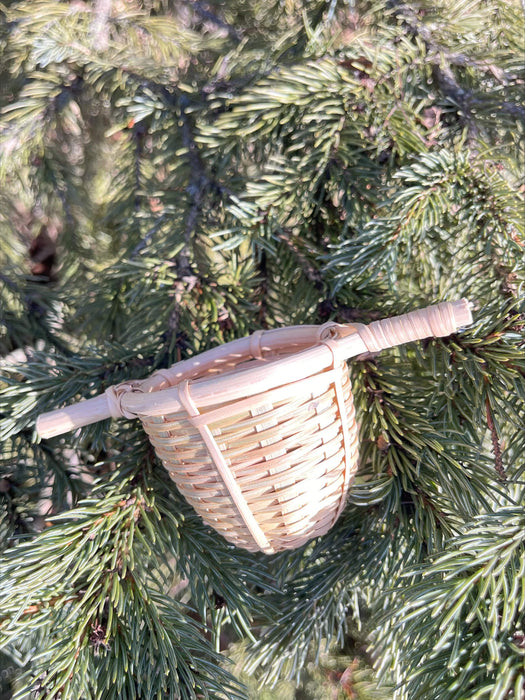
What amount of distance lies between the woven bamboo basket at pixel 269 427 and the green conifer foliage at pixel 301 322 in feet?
0.12

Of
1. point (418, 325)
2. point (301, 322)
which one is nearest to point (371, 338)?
point (418, 325)

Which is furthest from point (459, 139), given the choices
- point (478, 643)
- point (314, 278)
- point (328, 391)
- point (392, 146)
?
point (478, 643)

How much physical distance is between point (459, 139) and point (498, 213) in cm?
10

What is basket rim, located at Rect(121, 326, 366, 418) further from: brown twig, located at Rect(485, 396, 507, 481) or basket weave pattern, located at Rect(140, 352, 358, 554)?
brown twig, located at Rect(485, 396, 507, 481)

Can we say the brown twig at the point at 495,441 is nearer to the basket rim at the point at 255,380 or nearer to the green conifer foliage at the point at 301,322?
the green conifer foliage at the point at 301,322

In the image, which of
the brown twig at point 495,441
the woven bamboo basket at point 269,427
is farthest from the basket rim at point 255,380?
the brown twig at point 495,441

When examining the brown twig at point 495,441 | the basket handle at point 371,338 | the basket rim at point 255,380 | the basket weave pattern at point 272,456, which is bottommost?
the brown twig at point 495,441

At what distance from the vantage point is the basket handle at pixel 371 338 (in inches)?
15.2

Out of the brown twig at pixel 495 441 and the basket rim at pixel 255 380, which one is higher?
the basket rim at pixel 255 380

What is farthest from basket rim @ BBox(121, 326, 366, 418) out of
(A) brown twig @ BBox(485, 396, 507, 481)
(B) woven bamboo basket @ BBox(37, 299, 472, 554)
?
(A) brown twig @ BBox(485, 396, 507, 481)

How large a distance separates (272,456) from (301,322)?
0.19 meters

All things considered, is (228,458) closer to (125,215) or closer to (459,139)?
(459,139)

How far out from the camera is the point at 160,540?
44 centimetres

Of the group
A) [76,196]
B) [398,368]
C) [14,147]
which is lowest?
[398,368]
